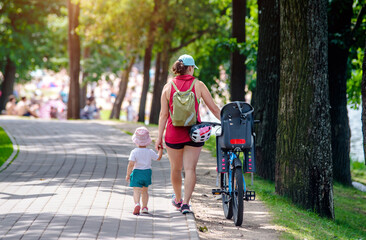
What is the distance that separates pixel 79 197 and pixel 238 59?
33.5 ft

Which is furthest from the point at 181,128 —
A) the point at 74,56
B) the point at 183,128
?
the point at 74,56

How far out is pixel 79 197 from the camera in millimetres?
8508

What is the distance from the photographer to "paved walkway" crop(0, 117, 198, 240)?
654 cm

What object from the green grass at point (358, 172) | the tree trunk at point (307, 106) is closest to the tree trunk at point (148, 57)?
the green grass at point (358, 172)

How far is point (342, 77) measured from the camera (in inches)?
600

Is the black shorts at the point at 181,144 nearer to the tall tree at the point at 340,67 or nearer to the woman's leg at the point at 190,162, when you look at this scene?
the woman's leg at the point at 190,162

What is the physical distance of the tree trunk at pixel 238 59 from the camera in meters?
17.1

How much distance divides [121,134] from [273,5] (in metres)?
7.86

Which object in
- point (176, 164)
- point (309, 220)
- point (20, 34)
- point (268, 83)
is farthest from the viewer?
point (20, 34)

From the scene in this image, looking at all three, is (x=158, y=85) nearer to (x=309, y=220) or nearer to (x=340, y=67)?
(x=340, y=67)

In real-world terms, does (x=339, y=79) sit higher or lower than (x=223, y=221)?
higher

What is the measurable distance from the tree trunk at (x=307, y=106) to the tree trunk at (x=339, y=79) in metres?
4.95

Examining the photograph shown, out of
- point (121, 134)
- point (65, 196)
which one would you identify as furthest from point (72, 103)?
point (65, 196)

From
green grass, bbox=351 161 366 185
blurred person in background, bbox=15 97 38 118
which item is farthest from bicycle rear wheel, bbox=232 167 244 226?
blurred person in background, bbox=15 97 38 118
